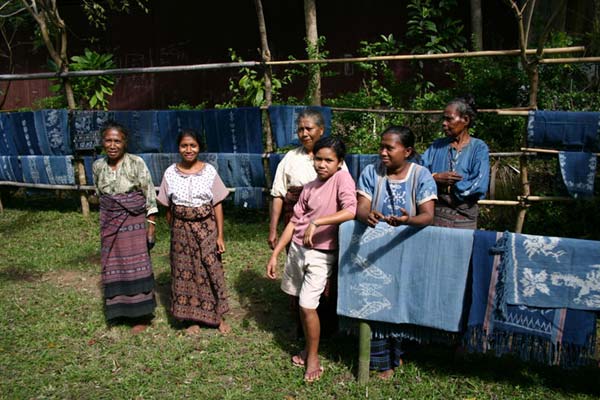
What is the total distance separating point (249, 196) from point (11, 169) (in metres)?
3.85

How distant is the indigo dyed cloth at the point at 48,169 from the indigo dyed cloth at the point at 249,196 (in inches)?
102

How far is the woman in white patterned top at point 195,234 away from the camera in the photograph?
4.21 metres

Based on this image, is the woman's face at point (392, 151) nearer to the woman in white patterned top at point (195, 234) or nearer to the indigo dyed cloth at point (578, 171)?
the woman in white patterned top at point (195, 234)

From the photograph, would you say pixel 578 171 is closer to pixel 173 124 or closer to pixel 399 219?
pixel 399 219

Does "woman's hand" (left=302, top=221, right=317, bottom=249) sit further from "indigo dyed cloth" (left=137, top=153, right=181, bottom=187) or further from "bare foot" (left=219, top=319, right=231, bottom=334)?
"indigo dyed cloth" (left=137, top=153, right=181, bottom=187)

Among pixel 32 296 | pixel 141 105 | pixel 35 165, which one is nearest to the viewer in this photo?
pixel 32 296

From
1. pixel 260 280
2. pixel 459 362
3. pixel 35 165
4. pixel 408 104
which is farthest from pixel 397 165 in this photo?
pixel 35 165

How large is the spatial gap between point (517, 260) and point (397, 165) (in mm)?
871

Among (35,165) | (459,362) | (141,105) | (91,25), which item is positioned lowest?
(459,362)

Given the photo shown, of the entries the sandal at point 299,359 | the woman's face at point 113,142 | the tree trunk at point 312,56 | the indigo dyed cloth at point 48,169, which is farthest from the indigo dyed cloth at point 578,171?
the indigo dyed cloth at point 48,169

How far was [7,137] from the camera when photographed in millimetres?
8023

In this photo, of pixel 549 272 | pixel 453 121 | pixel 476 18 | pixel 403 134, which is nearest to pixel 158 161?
pixel 453 121

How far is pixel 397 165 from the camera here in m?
3.41

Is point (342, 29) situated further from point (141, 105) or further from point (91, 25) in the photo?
point (91, 25)
